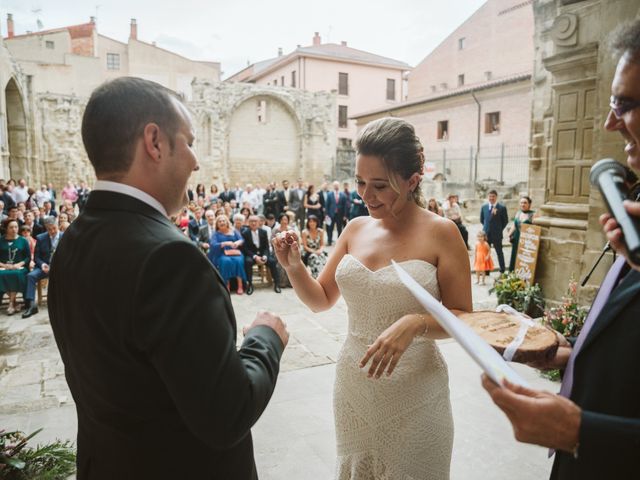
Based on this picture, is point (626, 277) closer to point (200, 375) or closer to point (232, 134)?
point (200, 375)

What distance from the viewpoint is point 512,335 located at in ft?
4.66

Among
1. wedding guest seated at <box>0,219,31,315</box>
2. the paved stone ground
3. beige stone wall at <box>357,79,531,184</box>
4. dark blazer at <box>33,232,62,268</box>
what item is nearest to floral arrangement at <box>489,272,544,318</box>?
the paved stone ground

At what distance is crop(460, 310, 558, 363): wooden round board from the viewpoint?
132cm

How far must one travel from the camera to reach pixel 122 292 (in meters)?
1.06

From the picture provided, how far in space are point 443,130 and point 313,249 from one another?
18598mm

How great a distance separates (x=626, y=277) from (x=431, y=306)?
55 centimetres

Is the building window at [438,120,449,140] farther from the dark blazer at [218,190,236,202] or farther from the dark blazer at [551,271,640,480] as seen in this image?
the dark blazer at [551,271,640,480]

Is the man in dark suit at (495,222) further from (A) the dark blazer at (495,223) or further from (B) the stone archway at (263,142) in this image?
(B) the stone archway at (263,142)

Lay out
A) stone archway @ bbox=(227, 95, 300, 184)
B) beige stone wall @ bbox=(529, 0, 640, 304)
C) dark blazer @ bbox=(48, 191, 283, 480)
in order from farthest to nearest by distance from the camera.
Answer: stone archway @ bbox=(227, 95, 300, 184)
beige stone wall @ bbox=(529, 0, 640, 304)
dark blazer @ bbox=(48, 191, 283, 480)

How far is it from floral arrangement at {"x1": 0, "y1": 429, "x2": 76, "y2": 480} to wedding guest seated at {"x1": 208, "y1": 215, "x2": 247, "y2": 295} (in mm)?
5339

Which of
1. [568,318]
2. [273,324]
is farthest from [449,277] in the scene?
[568,318]

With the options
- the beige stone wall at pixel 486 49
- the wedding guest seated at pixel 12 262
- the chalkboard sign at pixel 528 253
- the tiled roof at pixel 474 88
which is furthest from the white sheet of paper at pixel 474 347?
the beige stone wall at pixel 486 49

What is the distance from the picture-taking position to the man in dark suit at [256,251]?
866cm

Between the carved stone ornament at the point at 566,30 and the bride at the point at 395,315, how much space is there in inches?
168
